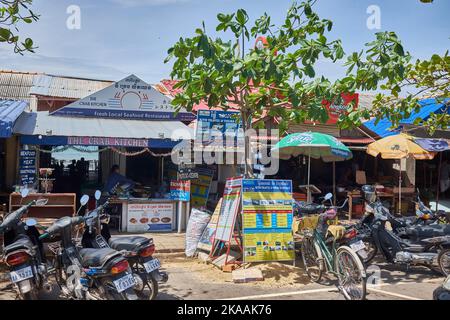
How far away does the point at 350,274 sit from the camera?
564 centimetres

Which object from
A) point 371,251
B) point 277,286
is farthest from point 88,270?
point 371,251

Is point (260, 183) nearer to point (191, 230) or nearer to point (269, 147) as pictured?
point (191, 230)

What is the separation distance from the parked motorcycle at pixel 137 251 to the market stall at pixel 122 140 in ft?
13.6

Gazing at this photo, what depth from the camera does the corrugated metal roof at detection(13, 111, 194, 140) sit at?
9867mm

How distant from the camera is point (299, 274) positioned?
692cm

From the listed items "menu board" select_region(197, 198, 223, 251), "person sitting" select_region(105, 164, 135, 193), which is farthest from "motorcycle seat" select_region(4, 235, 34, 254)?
"person sitting" select_region(105, 164, 135, 193)

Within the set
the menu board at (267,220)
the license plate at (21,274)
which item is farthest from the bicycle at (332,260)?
the license plate at (21,274)

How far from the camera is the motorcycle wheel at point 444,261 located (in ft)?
22.1

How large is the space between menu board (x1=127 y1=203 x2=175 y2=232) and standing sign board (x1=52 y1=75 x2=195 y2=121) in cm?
258

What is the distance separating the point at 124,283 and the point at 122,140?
19.2ft

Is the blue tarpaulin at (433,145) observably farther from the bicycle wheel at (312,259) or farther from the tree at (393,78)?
the bicycle wheel at (312,259)

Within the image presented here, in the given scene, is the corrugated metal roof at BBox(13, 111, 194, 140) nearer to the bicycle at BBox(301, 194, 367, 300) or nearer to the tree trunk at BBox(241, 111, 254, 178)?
the tree trunk at BBox(241, 111, 254, 178)

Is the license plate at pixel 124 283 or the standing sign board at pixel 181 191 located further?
the standing sign board at pixel 181 191
